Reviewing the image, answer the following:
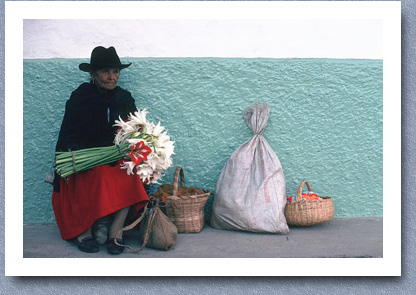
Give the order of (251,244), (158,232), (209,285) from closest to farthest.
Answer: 1. (209,285)
2. (158,232)
3. (251,244)

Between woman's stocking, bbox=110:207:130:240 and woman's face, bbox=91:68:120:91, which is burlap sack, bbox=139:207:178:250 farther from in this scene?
woman's face, bbox=91:68:120:91

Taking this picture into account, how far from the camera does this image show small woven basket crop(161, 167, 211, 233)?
344cm

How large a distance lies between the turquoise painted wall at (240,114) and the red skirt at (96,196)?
0.70m

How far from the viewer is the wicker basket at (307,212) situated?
354 cm

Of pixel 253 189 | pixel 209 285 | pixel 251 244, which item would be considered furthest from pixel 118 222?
pixel 253 189

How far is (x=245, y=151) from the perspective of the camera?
369 cm

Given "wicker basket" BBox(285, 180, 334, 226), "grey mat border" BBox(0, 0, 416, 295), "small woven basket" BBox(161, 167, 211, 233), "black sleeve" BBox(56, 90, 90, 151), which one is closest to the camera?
"grey mat border" BBox(0, 0, 416, 295)

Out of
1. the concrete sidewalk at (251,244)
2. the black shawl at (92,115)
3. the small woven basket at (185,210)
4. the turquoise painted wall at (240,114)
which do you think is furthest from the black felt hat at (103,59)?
the concrete sidewalk at (251,244)

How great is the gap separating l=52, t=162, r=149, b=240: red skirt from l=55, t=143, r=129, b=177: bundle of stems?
0.24ft

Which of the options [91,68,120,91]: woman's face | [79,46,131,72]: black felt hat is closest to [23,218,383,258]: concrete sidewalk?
[91,68,120,91]: woman's face

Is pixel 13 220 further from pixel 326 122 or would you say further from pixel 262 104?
pixel 326 122

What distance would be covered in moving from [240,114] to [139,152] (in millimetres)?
1201

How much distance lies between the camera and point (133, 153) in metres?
3.04

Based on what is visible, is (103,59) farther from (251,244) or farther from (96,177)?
(251,244)
